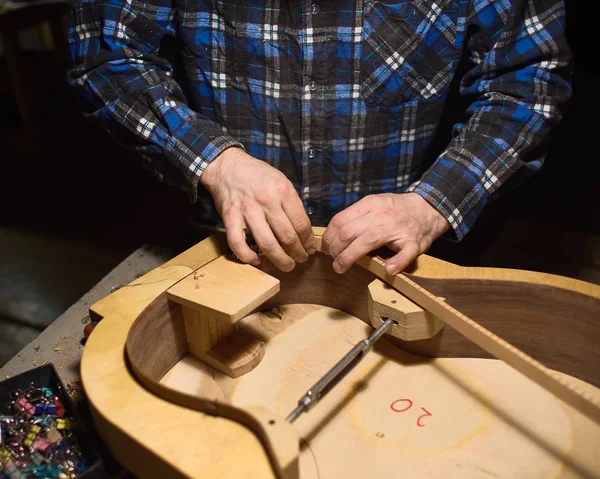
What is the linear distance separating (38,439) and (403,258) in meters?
0.63

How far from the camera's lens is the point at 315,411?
85 cm

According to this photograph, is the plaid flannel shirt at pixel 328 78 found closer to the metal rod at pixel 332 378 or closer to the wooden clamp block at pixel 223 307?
the wooden clamp block at pixel 223 307

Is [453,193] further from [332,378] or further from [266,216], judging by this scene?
[332,378]

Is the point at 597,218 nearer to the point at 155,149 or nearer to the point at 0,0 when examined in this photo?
the point at 155,149

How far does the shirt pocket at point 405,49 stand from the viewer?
44.5 inches

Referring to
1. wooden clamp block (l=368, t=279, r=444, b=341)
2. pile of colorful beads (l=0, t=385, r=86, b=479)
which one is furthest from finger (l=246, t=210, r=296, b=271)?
pile of colorful beads (l=0, t=385, r=86, b=479)

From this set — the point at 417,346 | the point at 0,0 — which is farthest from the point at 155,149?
the point at 0,0

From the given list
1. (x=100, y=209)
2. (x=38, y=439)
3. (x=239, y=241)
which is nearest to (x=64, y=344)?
(x=38, y=439)

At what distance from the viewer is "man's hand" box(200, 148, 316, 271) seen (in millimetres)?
933

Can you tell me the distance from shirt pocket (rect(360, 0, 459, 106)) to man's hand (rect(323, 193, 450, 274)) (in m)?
0.30

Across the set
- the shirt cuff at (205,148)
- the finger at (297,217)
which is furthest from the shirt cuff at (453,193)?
the shirt cuff at (205,148)

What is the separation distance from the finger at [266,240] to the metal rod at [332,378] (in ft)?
0.66

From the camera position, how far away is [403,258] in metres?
0.92

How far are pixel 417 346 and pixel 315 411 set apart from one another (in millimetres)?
217
